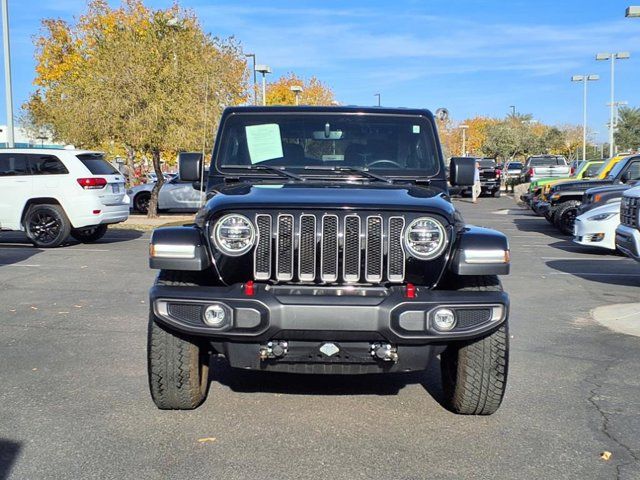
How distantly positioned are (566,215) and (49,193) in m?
11.4

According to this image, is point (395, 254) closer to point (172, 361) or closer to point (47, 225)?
point (172, 361)

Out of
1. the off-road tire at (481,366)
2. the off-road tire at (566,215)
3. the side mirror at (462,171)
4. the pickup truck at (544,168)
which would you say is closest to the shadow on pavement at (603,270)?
the off-road tire at (566,215)

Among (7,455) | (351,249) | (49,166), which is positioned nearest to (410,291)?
(351,249)

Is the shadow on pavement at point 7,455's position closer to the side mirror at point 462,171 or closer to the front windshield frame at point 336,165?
the front windshield frame at point 336,165

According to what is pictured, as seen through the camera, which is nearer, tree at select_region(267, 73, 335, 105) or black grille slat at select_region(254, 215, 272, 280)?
black grille slat at select_region(254, 215, 272, 280)

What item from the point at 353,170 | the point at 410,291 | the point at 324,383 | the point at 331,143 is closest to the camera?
the point at 410,291

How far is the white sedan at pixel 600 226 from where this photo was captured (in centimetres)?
1234

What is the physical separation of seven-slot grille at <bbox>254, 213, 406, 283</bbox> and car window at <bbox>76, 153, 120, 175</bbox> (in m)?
10.9

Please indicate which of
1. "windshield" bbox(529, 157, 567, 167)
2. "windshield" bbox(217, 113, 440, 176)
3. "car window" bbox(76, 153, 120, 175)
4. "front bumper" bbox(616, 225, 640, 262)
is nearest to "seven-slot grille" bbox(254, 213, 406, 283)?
"windshield" bbox(217, 113, 440, 176)

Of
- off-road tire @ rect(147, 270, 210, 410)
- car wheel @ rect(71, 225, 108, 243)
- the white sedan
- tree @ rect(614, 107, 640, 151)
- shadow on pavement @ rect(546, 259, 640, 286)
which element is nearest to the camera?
off-road tire @ rect(147, 270, 210, 410)

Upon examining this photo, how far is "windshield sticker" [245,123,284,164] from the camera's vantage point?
5.49 meters

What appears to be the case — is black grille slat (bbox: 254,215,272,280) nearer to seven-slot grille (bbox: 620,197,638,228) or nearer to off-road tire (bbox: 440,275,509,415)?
off-road tire (bbox: 440,275,509,415)

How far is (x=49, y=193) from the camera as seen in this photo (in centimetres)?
1402

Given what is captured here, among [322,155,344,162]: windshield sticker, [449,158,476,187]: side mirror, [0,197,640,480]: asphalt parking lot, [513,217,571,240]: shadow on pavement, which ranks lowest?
[0,197,640,480]: asphalt parking lot
